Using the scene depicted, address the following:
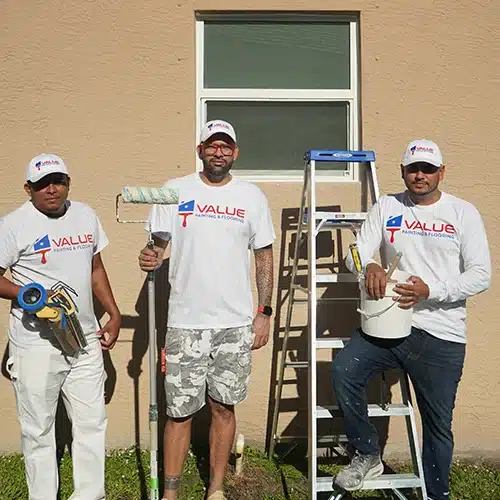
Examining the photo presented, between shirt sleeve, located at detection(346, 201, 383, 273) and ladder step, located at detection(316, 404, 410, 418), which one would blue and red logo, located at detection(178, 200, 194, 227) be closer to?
shirt sleeve, located at detection(346, 201, 383, 273)

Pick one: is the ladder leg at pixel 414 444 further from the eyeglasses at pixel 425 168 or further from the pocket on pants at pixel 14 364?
the pocket on pants at pixel 14 364

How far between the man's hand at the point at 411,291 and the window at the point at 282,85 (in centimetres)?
125

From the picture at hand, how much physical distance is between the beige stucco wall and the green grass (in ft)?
1.01

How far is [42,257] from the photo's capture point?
9.72 feet

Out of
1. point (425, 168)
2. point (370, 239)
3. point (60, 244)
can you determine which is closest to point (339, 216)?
point (370, 239)

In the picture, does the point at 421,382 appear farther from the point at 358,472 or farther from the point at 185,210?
the point at 185,210

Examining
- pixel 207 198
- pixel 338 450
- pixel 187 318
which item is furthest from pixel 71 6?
pixel 338 450

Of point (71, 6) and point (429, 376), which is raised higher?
point (71, 6)

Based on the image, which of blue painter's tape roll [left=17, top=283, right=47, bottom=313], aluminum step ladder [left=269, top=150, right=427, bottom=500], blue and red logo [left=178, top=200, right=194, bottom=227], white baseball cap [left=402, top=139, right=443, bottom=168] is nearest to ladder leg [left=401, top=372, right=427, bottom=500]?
aluminum step ladder [left=269, top=150, right=427, bottom=500]

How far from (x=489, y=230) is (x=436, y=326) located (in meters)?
1.17

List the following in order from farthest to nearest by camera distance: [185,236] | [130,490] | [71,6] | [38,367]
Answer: [71,6] → [130,490] → [185,236] → [38,367]

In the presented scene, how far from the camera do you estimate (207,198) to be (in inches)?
126

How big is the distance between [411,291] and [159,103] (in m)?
2.00

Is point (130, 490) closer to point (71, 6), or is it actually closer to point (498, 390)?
point (498, 390)
